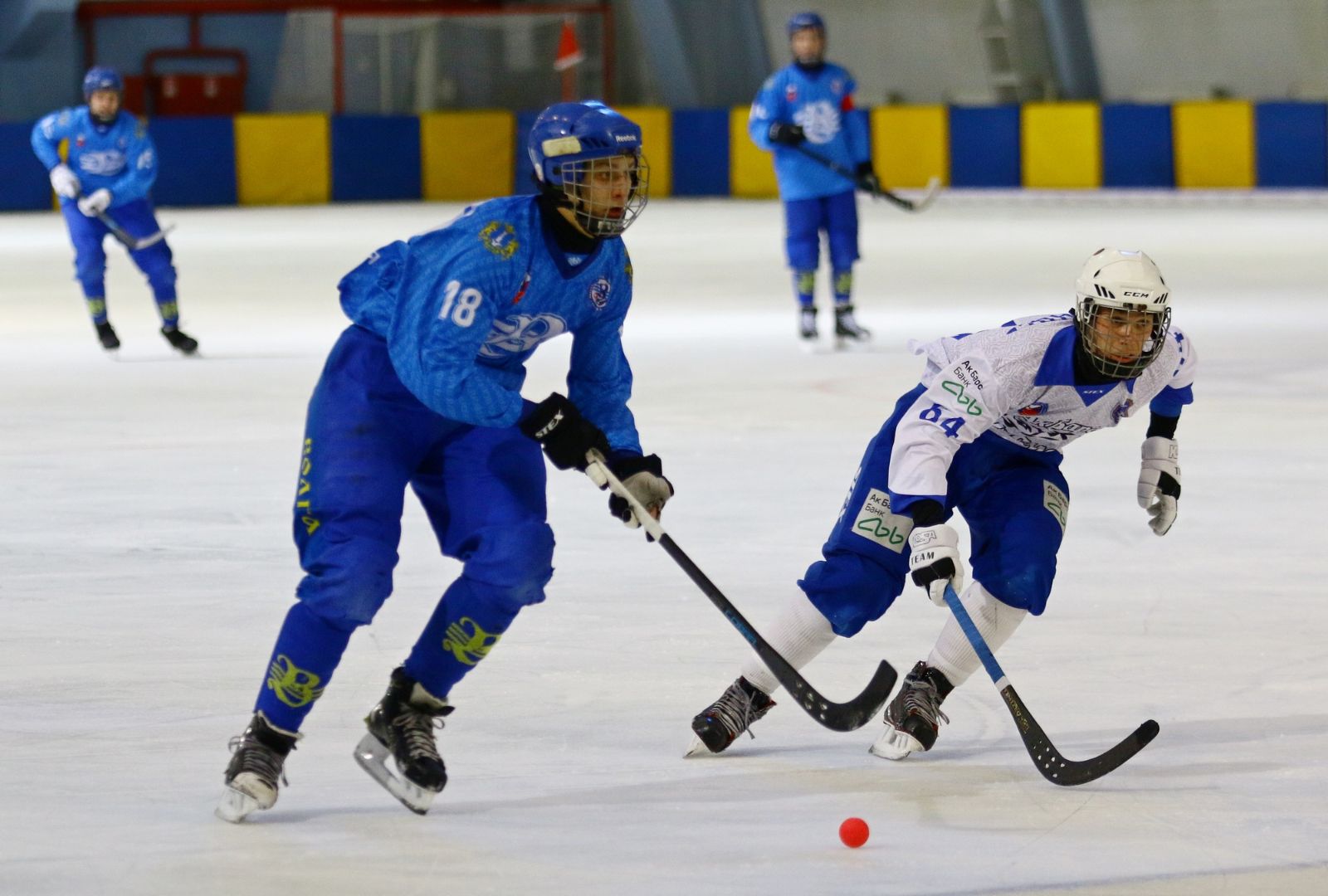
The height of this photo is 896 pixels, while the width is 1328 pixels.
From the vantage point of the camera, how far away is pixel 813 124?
10.9 metres

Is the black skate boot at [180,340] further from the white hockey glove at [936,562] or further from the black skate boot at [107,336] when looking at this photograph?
the white hockey glove at [936,562]

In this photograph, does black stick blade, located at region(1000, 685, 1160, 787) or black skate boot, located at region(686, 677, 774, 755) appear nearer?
black stick blade, located at region(1000, 685, 1160, 787)

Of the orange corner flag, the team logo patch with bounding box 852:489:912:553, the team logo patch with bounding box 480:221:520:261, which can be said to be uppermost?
the team logo patch with bounding box 480:221:520:261

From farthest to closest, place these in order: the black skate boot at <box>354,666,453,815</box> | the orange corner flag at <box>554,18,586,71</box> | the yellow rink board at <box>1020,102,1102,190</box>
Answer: the orange corner flag at <box>554,18,586,71</box>
the yellow rink board at <box>1020,102,1102,190</box>
the black skate boot at <box>354,666,453,815</box>

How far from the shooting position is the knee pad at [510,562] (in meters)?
3.58

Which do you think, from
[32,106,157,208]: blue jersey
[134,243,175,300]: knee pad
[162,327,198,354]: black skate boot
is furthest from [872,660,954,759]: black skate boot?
[32,106,157,208]: blue jersey

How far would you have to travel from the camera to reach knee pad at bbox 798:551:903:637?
4000 millimetres

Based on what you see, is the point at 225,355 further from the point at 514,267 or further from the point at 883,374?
the point at 514,267

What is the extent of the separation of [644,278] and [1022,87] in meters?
9.90

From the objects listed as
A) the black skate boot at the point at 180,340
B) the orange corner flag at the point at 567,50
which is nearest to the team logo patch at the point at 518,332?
the black skate boot at the point at 180,340

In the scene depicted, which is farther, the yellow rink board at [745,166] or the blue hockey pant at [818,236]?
the yellow rink board at [745,166]

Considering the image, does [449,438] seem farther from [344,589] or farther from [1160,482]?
[1160,482]

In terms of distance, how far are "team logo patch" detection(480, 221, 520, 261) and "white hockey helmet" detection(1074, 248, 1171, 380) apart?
1.01m

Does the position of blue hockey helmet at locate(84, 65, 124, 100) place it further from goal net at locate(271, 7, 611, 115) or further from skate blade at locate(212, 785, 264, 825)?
goal net at locate(271, 7, 611, 115)
